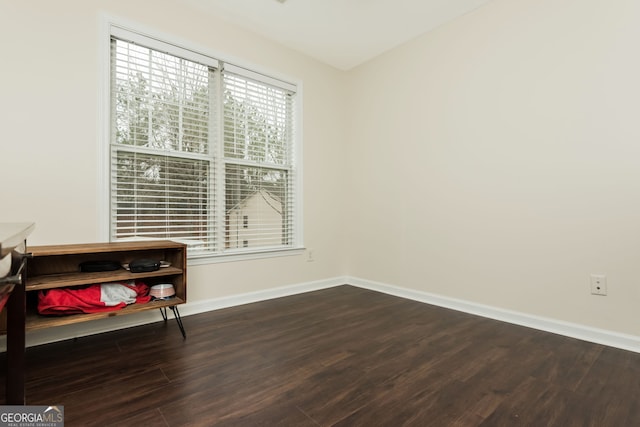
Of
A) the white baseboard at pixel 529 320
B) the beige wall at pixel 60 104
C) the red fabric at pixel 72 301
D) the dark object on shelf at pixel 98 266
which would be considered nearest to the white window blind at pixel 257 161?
the beige wall at pixel 60 104

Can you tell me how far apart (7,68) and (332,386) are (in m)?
2.60

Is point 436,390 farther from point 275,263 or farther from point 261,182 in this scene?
point 261,182

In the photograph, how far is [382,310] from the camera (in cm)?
271

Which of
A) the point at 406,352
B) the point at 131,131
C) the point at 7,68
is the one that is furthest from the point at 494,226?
the point at 7,68

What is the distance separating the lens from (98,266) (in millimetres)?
2008

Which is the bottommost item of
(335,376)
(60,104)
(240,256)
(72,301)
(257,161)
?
(335,376)

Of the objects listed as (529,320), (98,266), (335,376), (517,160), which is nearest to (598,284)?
(529,320)

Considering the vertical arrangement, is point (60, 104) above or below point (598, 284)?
above

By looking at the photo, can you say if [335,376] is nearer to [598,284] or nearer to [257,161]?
[598,284]

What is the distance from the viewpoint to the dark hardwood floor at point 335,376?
1.30 meters

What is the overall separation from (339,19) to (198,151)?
→ 5.59ft

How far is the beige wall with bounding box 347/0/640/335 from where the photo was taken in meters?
1.99

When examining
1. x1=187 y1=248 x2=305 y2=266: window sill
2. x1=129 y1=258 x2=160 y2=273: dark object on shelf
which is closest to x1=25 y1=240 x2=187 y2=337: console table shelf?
x1=129 y1=258 x2=160 y2=273: dark object on shelf

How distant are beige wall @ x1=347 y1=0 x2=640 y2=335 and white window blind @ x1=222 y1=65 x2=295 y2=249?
1.01 metres
